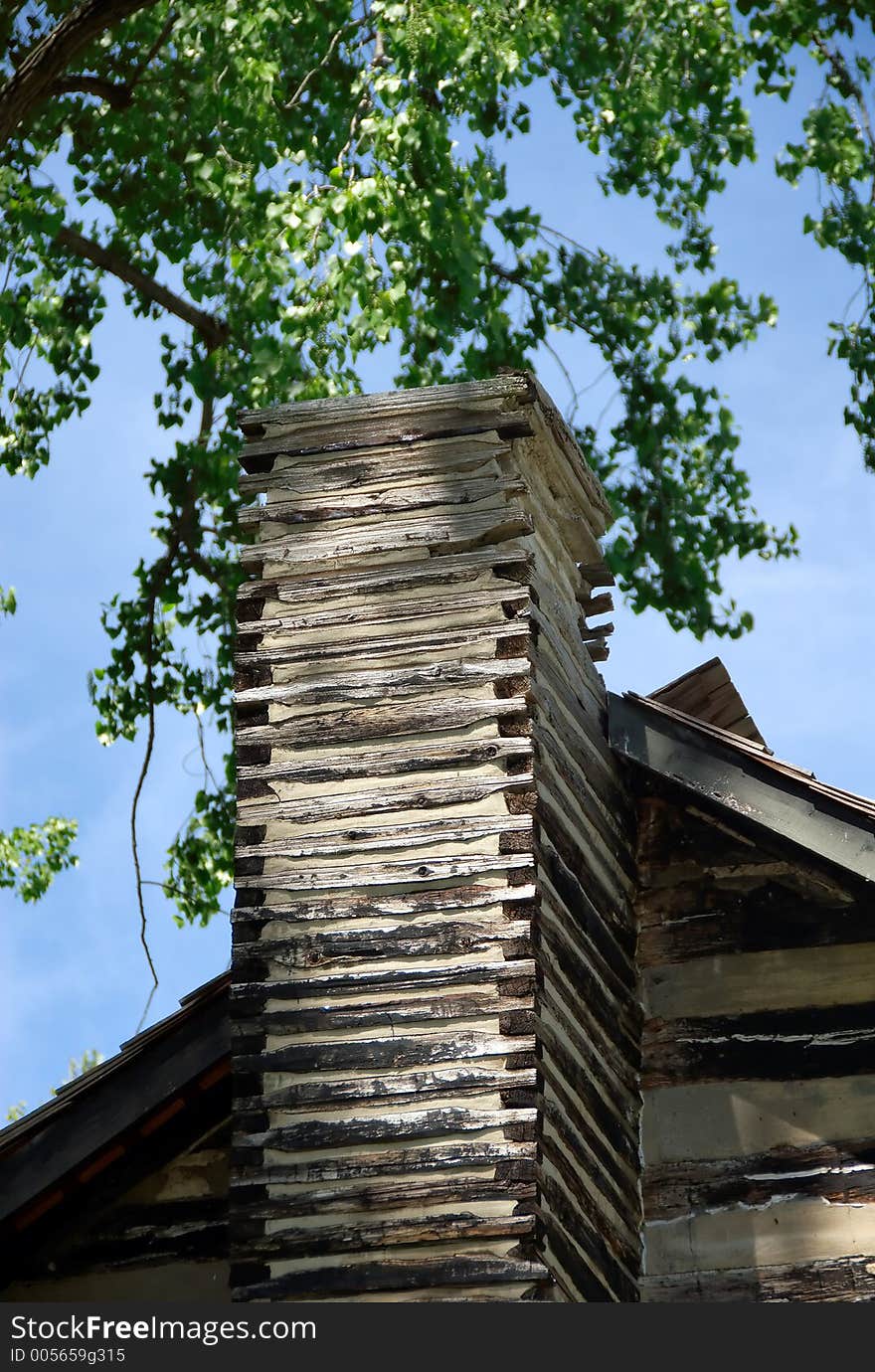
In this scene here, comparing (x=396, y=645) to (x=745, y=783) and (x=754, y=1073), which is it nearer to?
(x=745, y=783)

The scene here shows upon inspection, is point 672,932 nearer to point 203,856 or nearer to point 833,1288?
point 833,1288

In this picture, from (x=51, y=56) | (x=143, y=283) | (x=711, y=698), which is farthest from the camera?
(x=143, y=283)

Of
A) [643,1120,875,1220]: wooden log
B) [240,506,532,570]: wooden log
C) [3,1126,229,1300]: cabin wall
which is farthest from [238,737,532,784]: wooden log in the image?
[643,1120,875,1220]: wooden log

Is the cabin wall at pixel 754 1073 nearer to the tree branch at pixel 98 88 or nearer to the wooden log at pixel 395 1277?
the wooden log at pixel 395 1277

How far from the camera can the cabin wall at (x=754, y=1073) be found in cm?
579

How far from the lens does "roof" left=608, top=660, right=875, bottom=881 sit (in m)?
6.06

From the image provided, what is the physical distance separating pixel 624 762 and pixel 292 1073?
7.25 feet

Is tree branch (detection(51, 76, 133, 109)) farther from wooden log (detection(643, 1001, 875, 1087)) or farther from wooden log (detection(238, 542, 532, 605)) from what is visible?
wooden log (detection(643, 1001, 875, 1087))

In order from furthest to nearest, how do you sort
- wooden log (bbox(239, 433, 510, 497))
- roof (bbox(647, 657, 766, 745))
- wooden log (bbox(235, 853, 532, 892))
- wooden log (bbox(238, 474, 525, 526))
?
1. roof (bbox(647, 657, 766, 745))
2. wooden log (bbox(239, 433, 510, 497))
3. wooden log (bbox(238, 474, 525, 526))
4. wooden log (bbox(235, 853, 532, 892))

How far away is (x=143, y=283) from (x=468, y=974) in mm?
10425

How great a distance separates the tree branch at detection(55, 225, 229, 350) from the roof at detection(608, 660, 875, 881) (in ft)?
26.9

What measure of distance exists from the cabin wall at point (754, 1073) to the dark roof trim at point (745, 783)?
0.87 feet

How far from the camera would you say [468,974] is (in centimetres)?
532

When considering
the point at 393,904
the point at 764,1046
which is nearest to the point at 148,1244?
the point at 393,904
